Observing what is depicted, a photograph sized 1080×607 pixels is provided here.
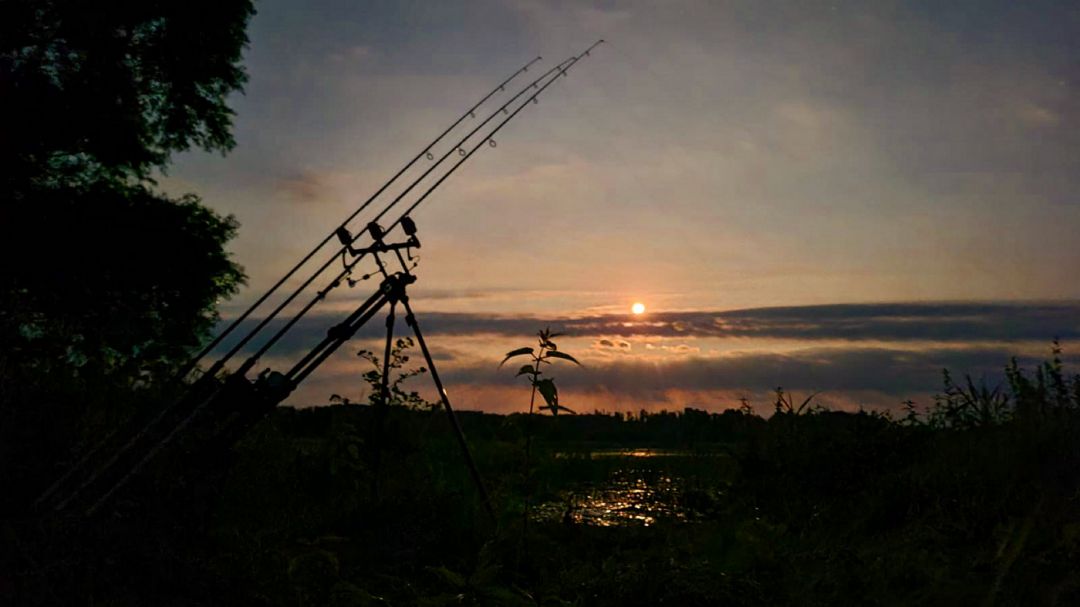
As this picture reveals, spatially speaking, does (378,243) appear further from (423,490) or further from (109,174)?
(109,174)

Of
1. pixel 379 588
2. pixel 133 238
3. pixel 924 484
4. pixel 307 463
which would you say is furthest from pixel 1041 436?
pixel 133 238

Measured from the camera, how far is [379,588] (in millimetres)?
5852

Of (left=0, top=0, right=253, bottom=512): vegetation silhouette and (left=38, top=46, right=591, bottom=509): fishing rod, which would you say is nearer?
(left=38, top=46, right=591, bottom=509): fishing rod

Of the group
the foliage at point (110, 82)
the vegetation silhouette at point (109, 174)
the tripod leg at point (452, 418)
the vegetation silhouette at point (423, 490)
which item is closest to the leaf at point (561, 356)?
the vegetation silhouette at point (423, 490)

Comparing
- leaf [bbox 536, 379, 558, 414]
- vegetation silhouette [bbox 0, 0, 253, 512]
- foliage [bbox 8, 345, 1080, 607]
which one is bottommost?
foliage [bbox 8, 345, 1080, 607]

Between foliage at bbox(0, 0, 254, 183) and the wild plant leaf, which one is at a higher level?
foliage at bbox(0, 0, 254, 183)

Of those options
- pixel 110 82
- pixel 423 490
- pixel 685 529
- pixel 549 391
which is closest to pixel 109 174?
pixel 110 82

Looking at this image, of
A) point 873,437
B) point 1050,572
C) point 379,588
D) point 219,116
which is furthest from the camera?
point 219,116

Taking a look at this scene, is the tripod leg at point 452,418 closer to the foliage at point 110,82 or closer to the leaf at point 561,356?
the leaf at point 561,356

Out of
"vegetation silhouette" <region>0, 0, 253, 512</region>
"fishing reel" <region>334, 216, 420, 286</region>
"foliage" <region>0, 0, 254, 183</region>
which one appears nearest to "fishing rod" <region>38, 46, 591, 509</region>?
"fishing reel" <region>334, 216, 420, 286</region>

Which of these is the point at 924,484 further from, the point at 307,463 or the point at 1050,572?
the point at 307,463

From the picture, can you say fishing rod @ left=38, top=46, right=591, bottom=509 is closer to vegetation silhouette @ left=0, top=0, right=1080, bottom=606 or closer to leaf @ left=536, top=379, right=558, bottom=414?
vegetation silhouette @ left=0, top=0, right=1080, bottom=606

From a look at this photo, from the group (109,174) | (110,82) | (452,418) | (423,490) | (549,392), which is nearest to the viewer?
(549,392)

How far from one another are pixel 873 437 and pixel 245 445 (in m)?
6.32
